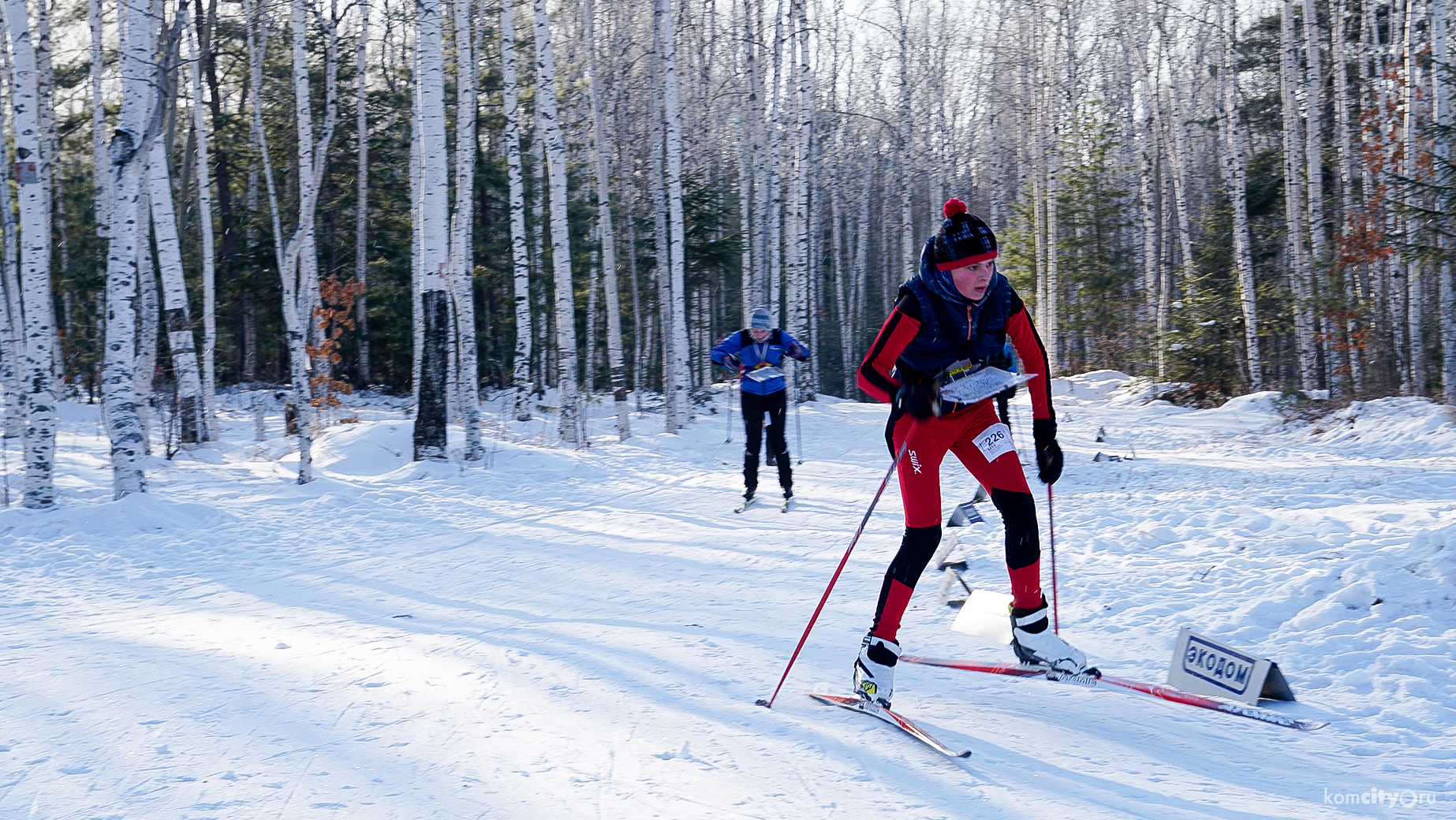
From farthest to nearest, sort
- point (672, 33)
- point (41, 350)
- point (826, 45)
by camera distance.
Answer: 1. point (826, 45)
2. point (672, 33)
3. point (41, 350)

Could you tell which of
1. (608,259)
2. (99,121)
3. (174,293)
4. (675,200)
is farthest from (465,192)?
(99,121)

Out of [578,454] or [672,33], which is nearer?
[578,454]

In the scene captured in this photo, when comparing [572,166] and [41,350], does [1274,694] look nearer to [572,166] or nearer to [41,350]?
[41,350]

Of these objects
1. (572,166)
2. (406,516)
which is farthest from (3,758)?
(572,166)

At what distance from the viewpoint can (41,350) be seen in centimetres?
961

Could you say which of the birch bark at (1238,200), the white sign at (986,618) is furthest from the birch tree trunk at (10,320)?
the birch bark at (1238,200)

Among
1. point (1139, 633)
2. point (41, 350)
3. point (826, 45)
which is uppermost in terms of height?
point (826, 45)

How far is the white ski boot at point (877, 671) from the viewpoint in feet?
13.0

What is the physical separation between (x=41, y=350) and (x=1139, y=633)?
1063 centimetres

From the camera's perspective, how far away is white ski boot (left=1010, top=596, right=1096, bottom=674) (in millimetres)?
4086

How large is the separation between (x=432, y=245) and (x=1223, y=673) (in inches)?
421

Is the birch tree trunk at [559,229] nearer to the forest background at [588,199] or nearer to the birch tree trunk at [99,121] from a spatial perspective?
the forest background at [588,199]

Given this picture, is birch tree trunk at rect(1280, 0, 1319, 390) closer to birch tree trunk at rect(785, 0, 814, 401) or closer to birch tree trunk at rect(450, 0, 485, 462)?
birch tree trunk at rect(785, 0, 814, 401)

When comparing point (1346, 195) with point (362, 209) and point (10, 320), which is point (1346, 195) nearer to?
point (362, 209)
